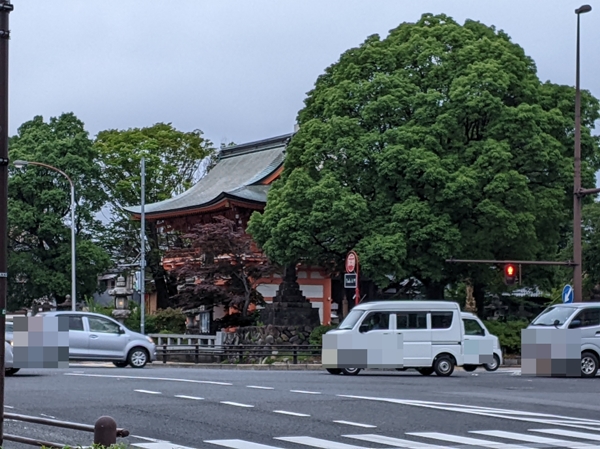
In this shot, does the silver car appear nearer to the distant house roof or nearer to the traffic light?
the traffic light

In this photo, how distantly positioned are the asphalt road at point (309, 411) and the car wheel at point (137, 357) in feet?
20.4

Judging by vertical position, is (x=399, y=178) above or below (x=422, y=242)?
above

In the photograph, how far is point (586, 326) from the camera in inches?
1002

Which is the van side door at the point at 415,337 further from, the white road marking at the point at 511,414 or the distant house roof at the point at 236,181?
the distant house roof at the point at 236,181

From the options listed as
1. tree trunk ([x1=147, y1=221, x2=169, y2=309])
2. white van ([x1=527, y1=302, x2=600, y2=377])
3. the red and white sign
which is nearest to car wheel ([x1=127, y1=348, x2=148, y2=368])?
the red and white sign

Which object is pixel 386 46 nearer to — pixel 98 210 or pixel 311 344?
pixel 311 344

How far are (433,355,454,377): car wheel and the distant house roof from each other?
22800mm

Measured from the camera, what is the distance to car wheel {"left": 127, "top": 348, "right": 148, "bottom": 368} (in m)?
29.0

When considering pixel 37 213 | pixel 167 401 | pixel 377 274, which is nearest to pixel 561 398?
pixel 167 401

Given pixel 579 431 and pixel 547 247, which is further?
pixel 547 247

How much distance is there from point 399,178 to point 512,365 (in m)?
7.88

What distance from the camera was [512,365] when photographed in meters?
37.4

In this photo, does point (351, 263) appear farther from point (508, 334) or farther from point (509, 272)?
point (508, 334)

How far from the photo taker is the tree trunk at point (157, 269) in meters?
56.9
